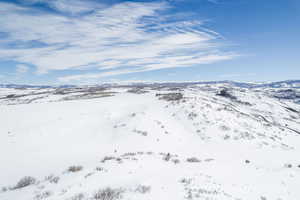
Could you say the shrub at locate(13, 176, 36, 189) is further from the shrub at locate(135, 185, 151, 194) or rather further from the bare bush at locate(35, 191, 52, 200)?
the shrub at locate(135, 185, 151, 194)

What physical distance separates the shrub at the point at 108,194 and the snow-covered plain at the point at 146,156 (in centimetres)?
4

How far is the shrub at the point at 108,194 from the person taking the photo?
259 inches

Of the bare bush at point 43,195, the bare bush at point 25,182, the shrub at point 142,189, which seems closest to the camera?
the bare bush at point 43,195

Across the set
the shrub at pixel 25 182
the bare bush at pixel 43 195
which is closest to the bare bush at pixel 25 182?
the shrub at pixel 25 182

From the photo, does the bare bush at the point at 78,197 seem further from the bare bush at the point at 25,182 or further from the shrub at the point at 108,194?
the bare bush at the point at 25,182

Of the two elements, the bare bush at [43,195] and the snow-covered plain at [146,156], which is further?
the snow-covered plain at [146,156]

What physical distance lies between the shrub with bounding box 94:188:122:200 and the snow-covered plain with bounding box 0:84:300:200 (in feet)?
0.12

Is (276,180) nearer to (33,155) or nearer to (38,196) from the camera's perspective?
(38,196)

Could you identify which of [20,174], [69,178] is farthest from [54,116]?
[69,178]

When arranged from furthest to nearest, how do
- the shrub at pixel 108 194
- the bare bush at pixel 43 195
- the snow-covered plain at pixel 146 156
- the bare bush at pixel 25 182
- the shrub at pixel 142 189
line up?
1. the bare bush at pixel 25 182
2. the snow-covered plain at pixel 146 156
3. the shrub at pixel 142 189
4. the bare bush at pixel 43 195
5. the shrub at pixel 108 194

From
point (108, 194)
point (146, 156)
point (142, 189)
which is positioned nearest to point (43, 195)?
point (108, 194)

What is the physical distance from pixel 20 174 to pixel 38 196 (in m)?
5.18

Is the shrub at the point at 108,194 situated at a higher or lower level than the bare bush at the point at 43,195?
higher

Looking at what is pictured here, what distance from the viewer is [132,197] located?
21.9ft
